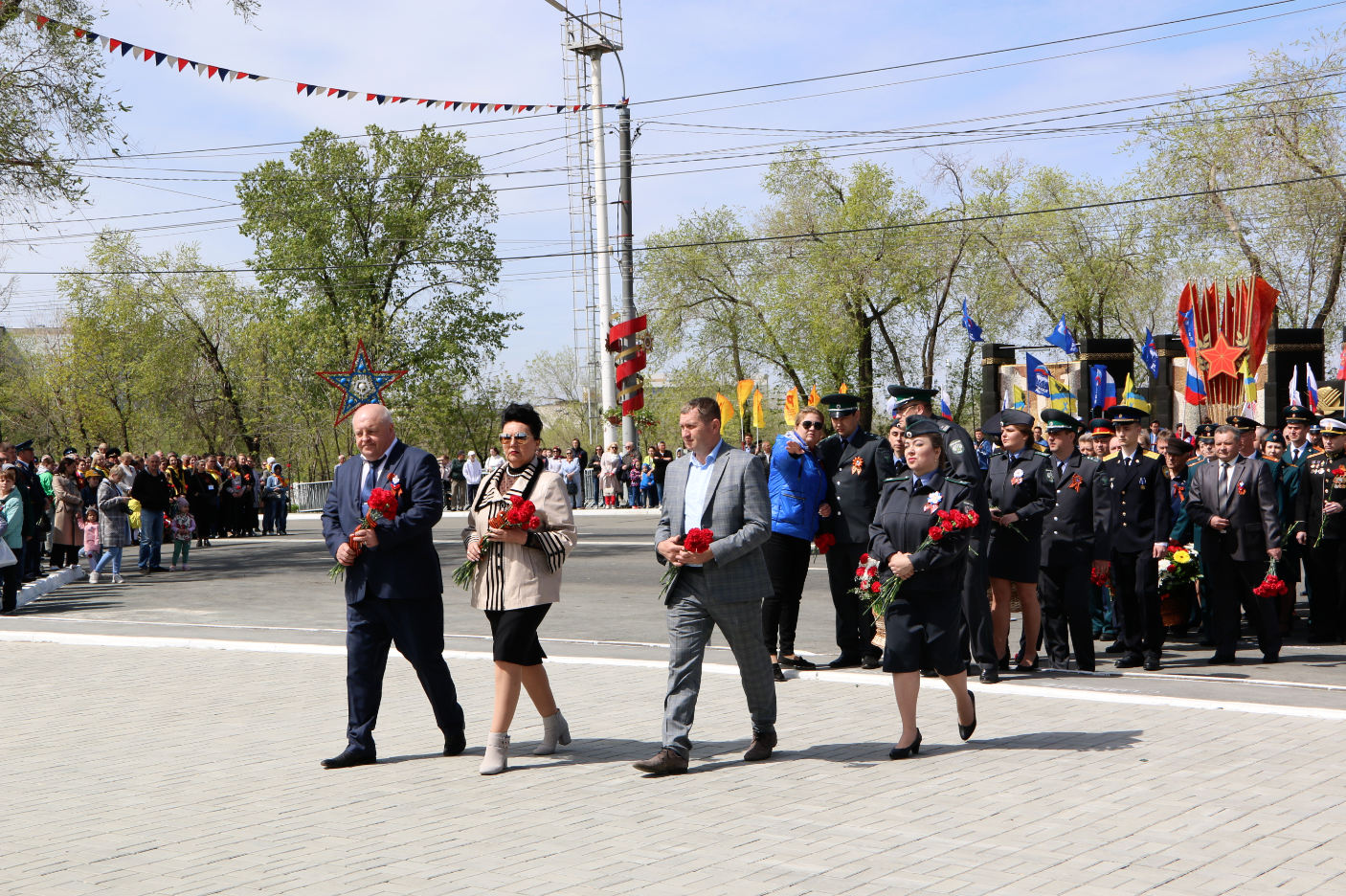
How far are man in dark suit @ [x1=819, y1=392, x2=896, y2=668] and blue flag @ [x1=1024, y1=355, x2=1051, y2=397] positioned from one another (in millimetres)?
21560

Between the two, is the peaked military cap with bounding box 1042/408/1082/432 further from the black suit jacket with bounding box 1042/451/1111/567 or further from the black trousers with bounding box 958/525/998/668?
the black trousers with bounding box 958/525/998/668

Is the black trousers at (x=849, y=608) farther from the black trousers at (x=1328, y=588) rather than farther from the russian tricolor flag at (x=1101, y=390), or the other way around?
the russian tricolor flag at (x=1101, y=390)

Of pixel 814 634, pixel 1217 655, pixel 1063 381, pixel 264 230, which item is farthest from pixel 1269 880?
pixel 264 230

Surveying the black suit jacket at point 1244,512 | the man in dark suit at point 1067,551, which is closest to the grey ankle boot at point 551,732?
the man in dark suit at point 1067,551

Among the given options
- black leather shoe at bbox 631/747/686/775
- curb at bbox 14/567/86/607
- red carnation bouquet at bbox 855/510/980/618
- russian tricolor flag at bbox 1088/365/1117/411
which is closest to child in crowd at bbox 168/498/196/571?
curb at bbox 14/567/86/607

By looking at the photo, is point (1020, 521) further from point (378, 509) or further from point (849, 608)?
point (378, 509)

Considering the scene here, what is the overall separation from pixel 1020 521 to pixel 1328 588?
3940 mm

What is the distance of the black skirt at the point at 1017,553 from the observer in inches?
371

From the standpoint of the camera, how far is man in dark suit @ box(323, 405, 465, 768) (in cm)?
702

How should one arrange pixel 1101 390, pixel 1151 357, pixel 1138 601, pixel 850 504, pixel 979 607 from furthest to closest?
pixel 1151 357 → pixel 1101 390 → pixel 1138 601 → pixel 850 504 → pixel 979 607

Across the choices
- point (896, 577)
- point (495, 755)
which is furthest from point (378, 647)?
point (896, 577)

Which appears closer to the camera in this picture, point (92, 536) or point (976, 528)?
point (976, 528)

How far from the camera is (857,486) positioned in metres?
9.84

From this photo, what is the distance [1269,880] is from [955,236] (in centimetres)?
4565
